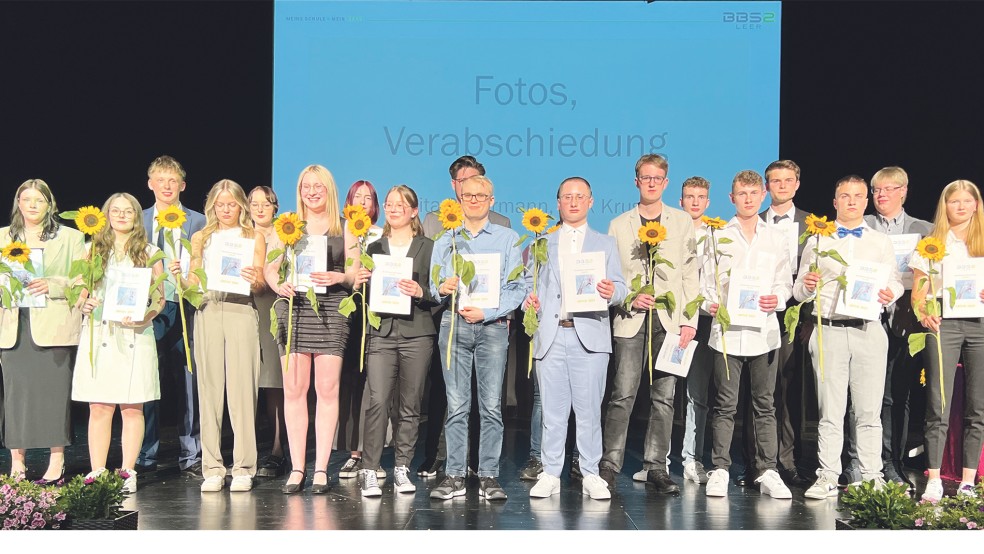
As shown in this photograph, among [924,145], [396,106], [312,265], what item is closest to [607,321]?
[312,265]

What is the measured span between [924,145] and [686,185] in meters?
3.03

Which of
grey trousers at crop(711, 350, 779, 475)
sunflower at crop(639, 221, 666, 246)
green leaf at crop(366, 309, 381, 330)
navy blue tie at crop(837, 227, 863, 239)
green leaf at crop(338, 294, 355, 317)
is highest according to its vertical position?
navy blue tie at crop(837, 227, 863, 239)

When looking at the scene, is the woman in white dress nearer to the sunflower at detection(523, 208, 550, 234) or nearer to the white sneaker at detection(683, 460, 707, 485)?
the sunflower at detection(523, 208, 550, 234)

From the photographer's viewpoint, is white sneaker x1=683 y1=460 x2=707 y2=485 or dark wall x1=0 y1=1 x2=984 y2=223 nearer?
white sneaker x1=683 y1=460 x2=707 y2=485

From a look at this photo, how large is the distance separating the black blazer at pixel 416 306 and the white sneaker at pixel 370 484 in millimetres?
651

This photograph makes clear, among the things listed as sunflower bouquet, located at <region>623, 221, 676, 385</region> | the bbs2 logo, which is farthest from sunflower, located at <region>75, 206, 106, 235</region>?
the bbs2 logo

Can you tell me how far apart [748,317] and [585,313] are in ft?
2.60

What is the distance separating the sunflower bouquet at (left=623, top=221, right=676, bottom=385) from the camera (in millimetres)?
4543

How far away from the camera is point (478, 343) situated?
462cm

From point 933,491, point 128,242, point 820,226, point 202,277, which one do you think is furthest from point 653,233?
point 128,242

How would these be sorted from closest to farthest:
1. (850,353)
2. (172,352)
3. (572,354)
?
(572,354) → (850,353) → (172,352)

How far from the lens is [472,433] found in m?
5.26

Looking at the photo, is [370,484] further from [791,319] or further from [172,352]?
[791,319]

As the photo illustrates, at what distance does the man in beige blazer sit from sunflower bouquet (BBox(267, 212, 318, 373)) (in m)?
1.50
